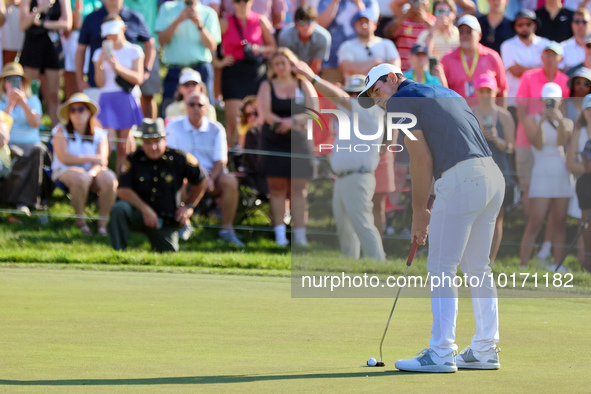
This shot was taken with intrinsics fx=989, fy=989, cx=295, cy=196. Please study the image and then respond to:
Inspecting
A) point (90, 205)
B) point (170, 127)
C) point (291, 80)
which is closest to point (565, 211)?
point (291, 80)

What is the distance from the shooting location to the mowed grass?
4809 mm

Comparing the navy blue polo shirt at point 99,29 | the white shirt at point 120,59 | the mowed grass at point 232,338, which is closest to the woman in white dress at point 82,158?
the white shirt at point 120,59

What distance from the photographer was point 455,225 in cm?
541

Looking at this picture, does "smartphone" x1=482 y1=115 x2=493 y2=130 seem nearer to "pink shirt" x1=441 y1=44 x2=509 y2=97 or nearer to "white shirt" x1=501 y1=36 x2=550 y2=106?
"pink shirt" x1=441 y1=44 x2=509 y2=97

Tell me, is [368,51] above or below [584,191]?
above

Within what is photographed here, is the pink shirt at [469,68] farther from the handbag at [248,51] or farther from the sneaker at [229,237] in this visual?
the sneaker at [229,237]

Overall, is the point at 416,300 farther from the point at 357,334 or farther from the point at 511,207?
the point at 511,207

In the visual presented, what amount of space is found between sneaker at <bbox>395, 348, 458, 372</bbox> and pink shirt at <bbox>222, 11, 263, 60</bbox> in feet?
26.1

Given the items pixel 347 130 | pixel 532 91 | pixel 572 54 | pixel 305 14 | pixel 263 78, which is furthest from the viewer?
pixel 263 78

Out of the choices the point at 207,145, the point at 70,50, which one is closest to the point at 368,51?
the point at 207,145

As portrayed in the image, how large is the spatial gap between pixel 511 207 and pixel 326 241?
214 cm

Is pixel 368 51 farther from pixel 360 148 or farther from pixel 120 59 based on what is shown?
pixel 120 59

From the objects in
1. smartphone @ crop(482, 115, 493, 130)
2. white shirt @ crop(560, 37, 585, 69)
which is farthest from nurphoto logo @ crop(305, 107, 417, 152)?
white shirt @ crop(560, 37, 585, 69)

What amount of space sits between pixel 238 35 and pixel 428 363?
8.08 m
